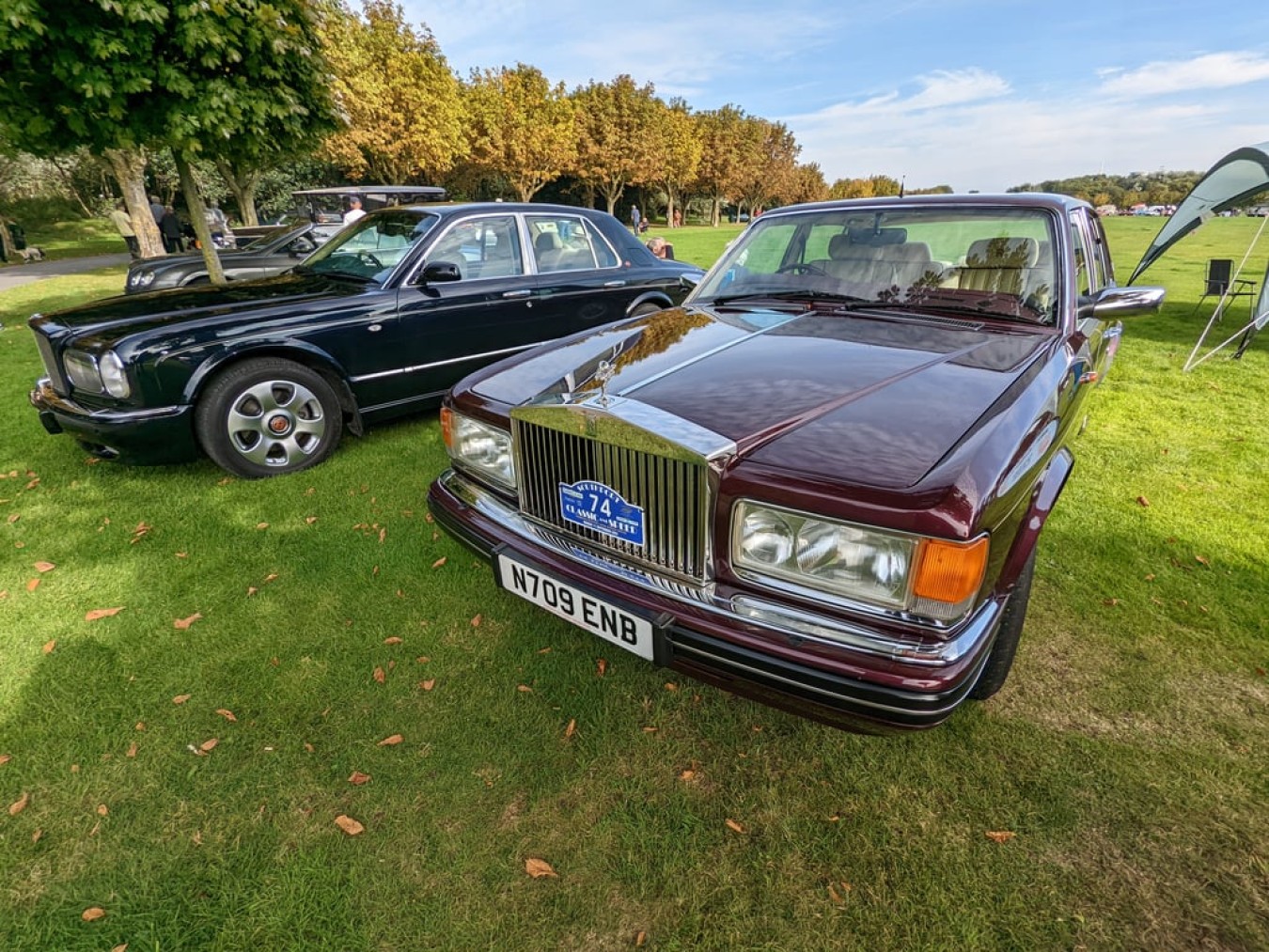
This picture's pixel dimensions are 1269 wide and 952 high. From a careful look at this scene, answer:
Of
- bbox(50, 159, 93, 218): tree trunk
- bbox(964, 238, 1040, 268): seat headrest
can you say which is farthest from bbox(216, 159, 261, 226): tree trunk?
bbox(964, 238, 1040, 268): seat headrest

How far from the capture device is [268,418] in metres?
4.22

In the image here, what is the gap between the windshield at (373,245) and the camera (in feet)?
15.5

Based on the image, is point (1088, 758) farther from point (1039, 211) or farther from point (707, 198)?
point (707, 198)

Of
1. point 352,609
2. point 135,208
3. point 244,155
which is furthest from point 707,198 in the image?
point 352,609

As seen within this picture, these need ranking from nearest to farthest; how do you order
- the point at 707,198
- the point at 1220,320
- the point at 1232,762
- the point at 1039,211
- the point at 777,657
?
the point at 777,657, the point at 1232,762, the point at 1039,211, the point at 1220,320, the point at 707,198

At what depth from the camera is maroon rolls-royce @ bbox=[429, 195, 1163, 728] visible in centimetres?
158

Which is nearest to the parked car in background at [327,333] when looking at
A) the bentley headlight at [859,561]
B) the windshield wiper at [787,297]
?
the windshield wiper at [787,297]

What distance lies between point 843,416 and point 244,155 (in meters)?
7.21

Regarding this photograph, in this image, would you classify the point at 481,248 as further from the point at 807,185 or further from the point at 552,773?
the point at 807,185

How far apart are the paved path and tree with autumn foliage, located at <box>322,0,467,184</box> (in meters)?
8.09

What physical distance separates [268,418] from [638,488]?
3431mm

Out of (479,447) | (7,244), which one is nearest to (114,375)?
(479,447)

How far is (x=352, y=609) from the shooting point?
3.03m

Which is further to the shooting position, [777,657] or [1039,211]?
[1039,211]
